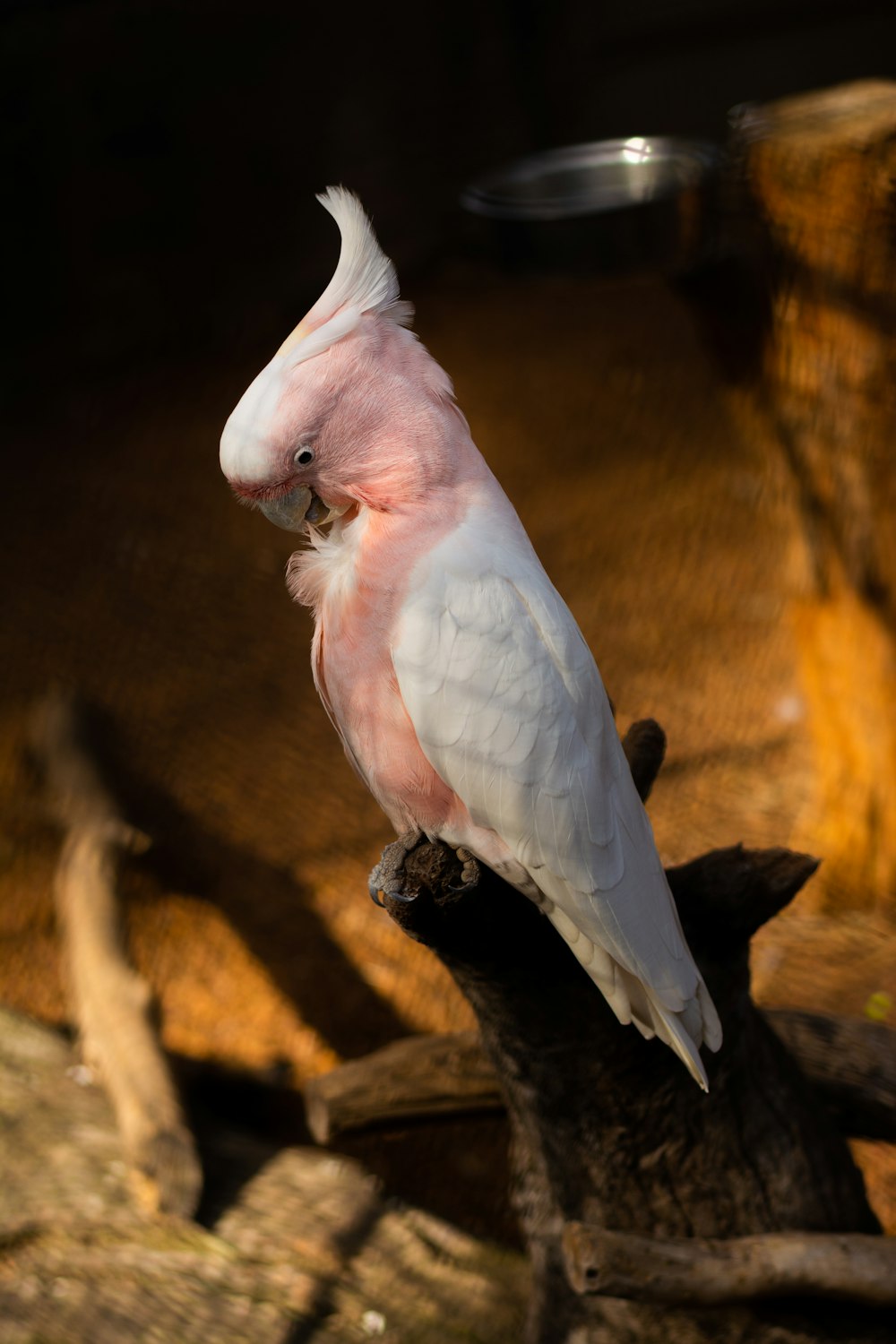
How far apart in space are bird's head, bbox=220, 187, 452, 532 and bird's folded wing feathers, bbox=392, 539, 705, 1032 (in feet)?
0.33

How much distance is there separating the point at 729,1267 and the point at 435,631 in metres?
0.79

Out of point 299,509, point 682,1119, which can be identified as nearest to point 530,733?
point 299,509

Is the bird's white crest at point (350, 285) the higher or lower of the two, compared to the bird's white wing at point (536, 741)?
higher

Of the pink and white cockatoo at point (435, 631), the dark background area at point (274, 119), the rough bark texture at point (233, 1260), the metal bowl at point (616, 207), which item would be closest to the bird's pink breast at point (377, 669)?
the pink and white cockatoo at point (435, 631)

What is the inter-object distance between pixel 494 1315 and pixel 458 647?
1196 millimetres

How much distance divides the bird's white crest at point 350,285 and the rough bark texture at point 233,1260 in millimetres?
1404

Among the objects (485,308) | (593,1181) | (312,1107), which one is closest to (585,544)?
(485,308)

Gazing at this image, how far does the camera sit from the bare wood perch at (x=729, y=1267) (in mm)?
1103

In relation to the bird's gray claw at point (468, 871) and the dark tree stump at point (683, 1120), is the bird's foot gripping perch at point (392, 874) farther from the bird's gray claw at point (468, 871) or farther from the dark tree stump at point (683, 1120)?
the dark tree stump at point (683, 1120)

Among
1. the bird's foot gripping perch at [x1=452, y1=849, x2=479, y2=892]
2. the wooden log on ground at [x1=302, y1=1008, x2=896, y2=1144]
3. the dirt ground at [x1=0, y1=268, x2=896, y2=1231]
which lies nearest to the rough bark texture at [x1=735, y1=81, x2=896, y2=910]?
Answer: the dirt ground at [x1=0, y1=268, x2=896, y2=1231]

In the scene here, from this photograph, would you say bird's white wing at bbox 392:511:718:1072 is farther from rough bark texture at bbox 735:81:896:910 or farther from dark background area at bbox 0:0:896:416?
dark background area at bbox 0:0:896:416

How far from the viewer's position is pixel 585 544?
3.13 metres

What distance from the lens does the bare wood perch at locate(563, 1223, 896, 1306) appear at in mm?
1103

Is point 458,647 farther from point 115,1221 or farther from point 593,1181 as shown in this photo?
point 115,1221
